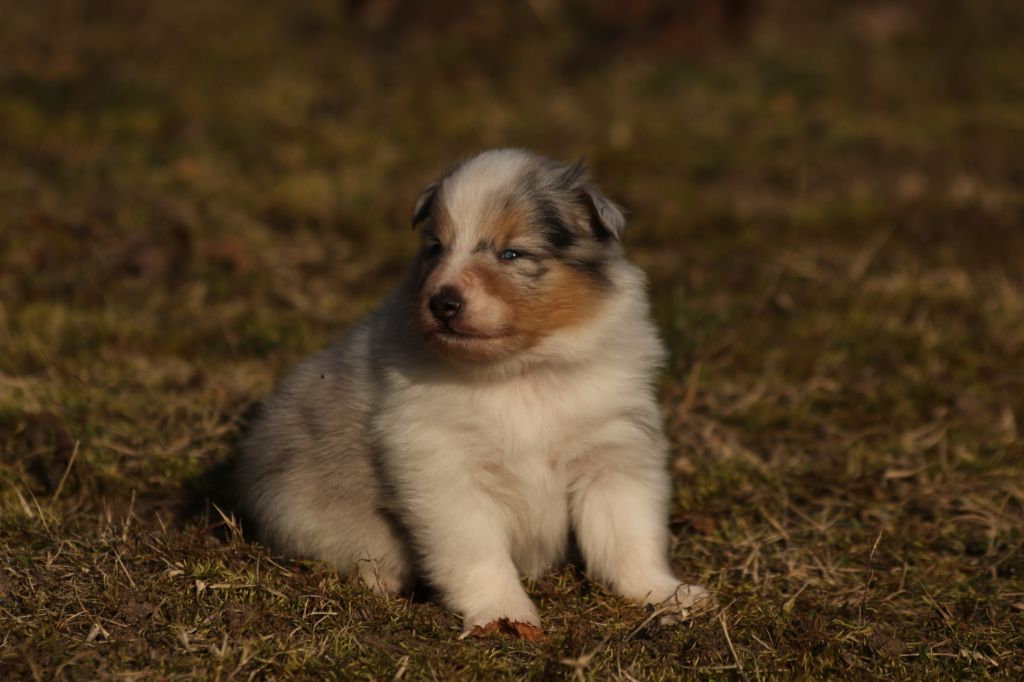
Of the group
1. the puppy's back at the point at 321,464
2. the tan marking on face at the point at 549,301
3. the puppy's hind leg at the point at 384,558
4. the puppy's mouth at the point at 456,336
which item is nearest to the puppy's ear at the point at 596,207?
the tan marking on face at the point at 549,301

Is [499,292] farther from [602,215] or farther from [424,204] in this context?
[424,204]

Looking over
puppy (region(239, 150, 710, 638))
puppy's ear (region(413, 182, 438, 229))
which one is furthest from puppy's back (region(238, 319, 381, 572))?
puppy's ear (region(413, 182, 438, 229))

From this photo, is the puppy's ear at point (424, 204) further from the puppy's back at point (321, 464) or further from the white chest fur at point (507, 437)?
the white chest fur at point (507, 437)

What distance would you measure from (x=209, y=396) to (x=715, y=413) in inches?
91.3

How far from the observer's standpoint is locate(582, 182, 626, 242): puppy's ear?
4.00m

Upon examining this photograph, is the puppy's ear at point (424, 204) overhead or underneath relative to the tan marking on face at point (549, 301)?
overhead

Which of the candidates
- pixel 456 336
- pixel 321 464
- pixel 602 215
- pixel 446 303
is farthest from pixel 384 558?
pixel 602 215

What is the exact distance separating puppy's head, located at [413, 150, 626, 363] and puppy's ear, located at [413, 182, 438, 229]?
0.08 feet

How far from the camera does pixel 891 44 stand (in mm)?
11281

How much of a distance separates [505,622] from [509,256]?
114 centimetres

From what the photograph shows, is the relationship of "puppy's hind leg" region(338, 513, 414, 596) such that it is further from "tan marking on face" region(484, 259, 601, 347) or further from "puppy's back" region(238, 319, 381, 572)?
"tan marking on face" region(484, 259, 601, 347)

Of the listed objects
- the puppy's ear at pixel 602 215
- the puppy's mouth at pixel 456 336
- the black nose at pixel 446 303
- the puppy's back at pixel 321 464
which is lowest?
the puppy's back at pixel 321 464

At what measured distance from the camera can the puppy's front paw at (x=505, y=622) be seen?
371 centimetres

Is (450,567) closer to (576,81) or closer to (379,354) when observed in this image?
(379,354)
